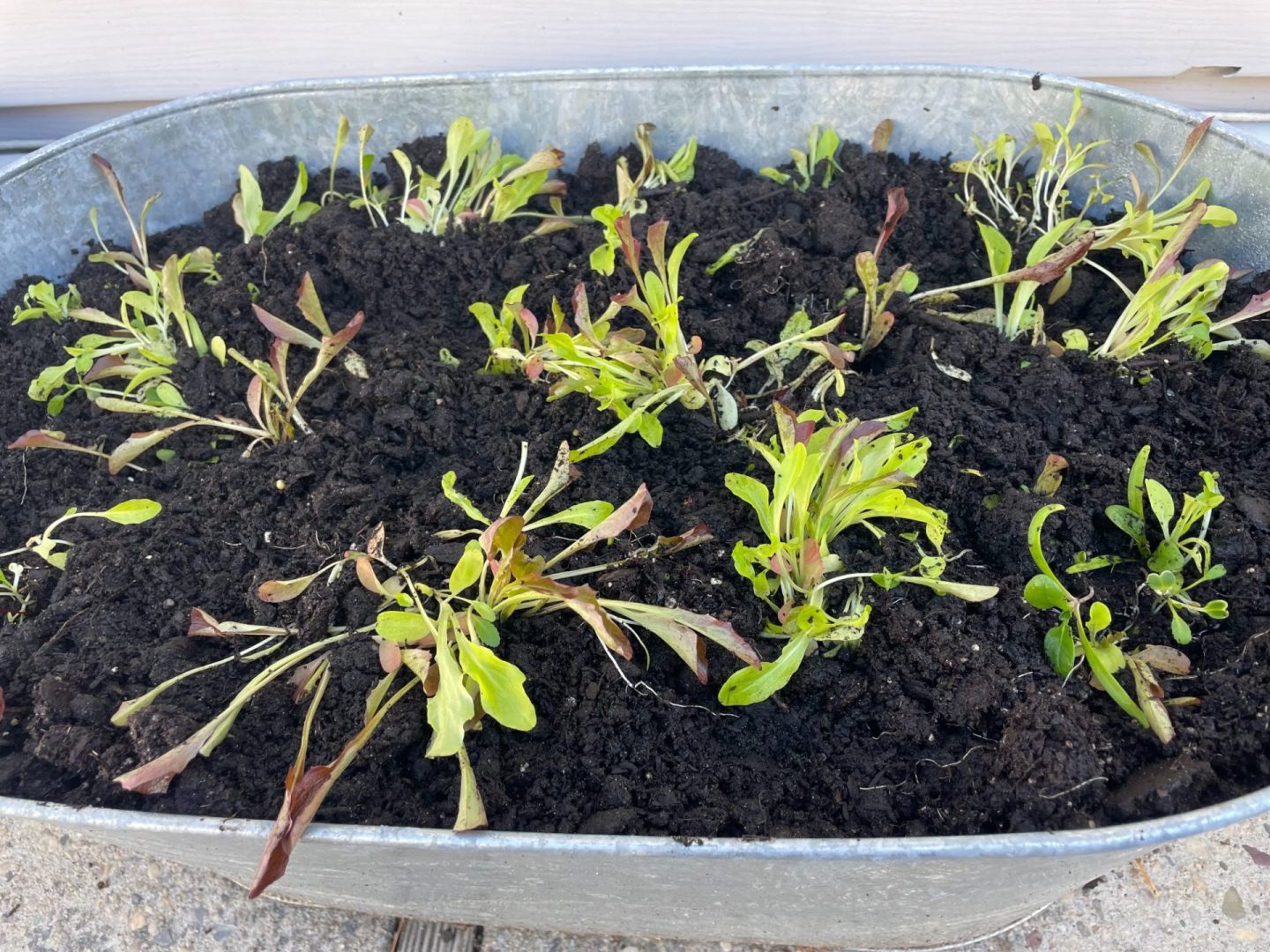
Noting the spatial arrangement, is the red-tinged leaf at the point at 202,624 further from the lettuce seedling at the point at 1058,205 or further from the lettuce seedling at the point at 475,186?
the lettuce seedling at the point at 1058,205

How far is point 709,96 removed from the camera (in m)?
1.82

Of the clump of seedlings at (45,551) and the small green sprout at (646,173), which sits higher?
the small green sprout at (646,173)

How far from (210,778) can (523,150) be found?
4.59ft

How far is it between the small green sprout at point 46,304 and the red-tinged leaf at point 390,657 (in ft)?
3.52

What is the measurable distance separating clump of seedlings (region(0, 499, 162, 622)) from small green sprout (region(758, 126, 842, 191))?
4.27ft

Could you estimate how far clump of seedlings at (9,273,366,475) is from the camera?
1.36 m

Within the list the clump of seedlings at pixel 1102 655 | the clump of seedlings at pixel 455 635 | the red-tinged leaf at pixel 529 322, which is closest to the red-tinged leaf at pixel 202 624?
the clump of seedlings at pixel 455 635

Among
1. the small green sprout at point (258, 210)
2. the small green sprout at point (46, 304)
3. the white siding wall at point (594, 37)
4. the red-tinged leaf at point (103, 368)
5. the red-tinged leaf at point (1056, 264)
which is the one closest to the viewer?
the red-tinged leaf at point (1056, 264)

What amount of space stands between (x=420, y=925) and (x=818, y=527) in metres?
0.96

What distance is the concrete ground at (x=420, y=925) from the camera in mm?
1406

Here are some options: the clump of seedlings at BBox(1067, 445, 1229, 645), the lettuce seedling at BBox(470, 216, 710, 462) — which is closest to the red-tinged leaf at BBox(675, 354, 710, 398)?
the lettuce seedling at BBox(470, 216, 710, 462)

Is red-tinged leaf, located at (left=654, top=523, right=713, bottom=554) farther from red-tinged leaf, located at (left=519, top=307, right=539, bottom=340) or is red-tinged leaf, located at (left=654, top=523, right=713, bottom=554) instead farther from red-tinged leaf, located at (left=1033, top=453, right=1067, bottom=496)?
red-tinged leaf, located at (left=1033, top=453, right=1067, bottom=496)

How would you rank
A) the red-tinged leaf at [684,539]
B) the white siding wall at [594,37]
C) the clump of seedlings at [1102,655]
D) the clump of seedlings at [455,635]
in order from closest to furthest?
the clump of seedlings at [455,635] → the clump of seedlings at [1102,655] → the red-tinged leaf at [684,539] → the white siding wall at [594,37]

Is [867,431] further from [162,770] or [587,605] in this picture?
[162,770]
